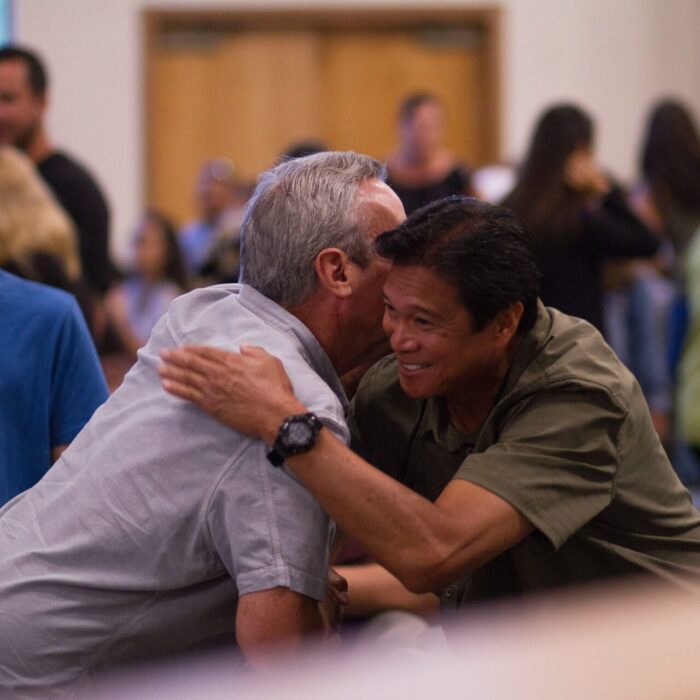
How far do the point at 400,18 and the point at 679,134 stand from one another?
3651mm

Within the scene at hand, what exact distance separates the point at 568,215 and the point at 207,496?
234cm

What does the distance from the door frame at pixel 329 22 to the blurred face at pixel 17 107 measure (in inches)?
153

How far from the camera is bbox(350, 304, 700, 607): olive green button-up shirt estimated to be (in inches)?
63.9

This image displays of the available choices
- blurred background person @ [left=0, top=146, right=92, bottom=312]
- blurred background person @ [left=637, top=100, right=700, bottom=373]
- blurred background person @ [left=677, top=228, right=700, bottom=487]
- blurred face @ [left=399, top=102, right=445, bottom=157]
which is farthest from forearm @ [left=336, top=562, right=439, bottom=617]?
blurred face @ [left=399, top=102, right=445, bottom=157]

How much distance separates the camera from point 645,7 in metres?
7.95

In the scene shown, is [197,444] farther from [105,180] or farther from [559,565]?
[105,180]

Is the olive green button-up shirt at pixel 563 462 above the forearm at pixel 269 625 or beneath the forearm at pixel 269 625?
above

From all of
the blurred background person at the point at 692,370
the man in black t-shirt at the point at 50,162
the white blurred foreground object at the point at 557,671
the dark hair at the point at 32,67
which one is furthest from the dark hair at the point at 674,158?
the white blurred foreground object at the point at 557,671

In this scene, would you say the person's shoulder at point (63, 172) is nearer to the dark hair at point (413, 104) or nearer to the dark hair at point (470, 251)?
the dark hair at point (413, 104)

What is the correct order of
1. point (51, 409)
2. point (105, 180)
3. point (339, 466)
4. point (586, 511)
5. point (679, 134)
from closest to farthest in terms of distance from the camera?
point (339, 466)
point (586, 511)
point (51, 409)
point (679, 134)
point (105, 180)

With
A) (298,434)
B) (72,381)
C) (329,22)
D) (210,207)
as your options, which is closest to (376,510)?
(298,434)

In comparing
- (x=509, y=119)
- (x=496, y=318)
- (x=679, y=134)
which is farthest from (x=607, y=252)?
(x=509, y=119)

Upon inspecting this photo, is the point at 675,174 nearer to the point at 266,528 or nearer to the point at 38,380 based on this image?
the point at 38,380

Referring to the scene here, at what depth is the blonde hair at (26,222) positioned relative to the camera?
2782mm
